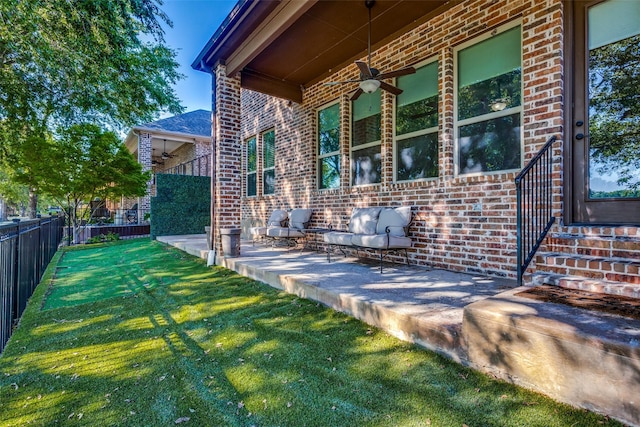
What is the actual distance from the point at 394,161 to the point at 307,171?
2.14 meters

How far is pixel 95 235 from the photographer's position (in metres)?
10.8

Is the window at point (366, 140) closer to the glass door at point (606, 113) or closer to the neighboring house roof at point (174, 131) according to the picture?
the glass door at point (606, 113)

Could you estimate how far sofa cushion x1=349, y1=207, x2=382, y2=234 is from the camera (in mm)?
4746

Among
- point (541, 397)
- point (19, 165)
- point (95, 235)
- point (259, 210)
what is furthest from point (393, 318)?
point (95, 235)

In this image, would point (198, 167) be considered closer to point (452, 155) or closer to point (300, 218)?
point (300, 218)

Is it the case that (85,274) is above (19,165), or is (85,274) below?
below

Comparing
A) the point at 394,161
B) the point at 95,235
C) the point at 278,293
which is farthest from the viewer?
the point at 95,235

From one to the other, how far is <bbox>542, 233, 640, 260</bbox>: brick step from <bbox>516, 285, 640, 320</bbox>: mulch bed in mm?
572

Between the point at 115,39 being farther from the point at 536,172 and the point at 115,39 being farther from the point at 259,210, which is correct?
the point at 536,172

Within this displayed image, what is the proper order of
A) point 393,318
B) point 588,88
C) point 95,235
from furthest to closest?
1. point 95,235
2. point 588,88
3. point 393,318

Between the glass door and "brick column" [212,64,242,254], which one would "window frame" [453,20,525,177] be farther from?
"brick column" [212,64,242,254]

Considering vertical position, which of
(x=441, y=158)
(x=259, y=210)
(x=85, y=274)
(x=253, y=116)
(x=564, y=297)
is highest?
(x=253, y=116)

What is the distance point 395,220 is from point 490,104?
1825 millimetres

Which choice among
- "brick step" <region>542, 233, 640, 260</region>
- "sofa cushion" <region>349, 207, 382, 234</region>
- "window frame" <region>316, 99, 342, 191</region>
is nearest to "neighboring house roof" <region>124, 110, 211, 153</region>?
"window frame" <region>316, 99, 342, 191</region>
